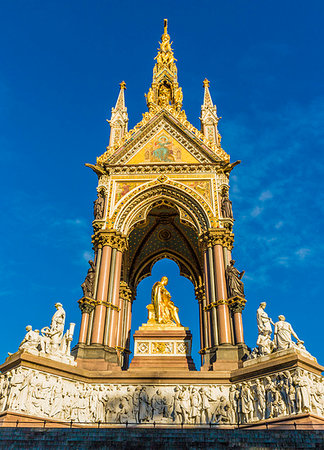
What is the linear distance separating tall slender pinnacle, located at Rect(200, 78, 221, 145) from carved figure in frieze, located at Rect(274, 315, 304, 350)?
12.5m

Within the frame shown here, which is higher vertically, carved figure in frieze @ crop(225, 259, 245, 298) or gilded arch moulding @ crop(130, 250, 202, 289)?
gilded arch moulding @ crop(130, 250, 202, 289)

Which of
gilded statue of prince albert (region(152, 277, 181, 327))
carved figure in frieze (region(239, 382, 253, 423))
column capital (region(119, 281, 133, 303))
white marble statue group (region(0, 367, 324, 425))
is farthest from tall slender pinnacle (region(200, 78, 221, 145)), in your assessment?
white marble statue group (region(0, 367, 324, 425))

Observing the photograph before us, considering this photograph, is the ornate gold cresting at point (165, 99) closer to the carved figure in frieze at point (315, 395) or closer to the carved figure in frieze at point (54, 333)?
the carved figure in frieze at point (54, 333)

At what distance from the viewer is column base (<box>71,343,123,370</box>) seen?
57.9ft

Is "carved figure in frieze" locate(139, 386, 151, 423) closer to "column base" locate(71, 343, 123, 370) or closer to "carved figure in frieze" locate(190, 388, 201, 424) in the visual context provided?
"carved figure in frieze" locate(190, 388, 201, 424)

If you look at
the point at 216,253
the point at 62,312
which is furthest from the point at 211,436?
the point at 216,253

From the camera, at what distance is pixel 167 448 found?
33.1ft

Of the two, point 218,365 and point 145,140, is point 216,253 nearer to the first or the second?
point 218,365

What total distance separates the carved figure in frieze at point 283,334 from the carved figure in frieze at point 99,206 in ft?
34.3

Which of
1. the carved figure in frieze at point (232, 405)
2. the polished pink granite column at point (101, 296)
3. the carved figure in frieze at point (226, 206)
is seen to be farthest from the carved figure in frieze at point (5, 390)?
the carved figure in frieze at point (226, 206)

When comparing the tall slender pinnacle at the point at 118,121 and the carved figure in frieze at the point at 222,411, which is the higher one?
the tall slender pinnacle at the point at 118,121

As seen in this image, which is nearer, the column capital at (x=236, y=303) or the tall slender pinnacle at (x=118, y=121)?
the column capital at (x=236, y=303)

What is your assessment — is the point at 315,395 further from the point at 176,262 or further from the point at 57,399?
the point at 176,262

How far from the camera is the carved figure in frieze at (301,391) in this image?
13852mm
